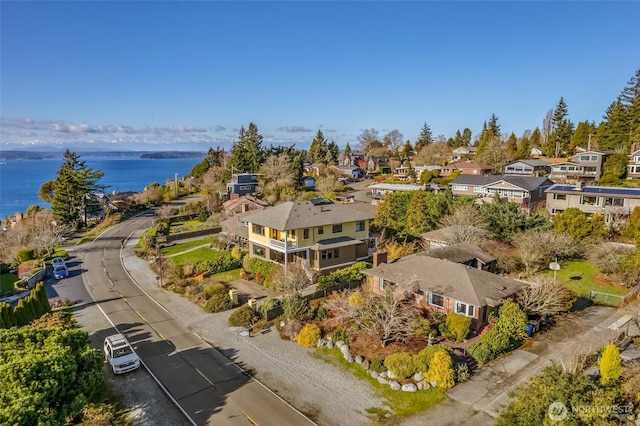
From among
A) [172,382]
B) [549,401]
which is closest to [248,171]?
[172,382]

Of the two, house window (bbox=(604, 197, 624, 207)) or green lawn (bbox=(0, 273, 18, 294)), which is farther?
house window (bbox=(604, 197, 624, 207))

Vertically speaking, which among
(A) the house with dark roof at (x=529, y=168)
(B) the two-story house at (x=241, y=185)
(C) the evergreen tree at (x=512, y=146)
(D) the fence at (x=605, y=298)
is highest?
(C) the evergreen tree at (x=512, y=146)

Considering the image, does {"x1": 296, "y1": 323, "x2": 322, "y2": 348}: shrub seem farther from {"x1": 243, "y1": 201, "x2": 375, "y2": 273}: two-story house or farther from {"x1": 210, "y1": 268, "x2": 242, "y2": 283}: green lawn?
{"x1": 210, "y1": 268, "x2": 242, "y2": 283}: green lawn

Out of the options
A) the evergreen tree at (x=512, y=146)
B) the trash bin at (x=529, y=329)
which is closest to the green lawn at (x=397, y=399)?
the trash bin at (x=529, y=329)

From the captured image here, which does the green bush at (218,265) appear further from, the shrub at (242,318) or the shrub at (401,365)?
the shrub at (401,365)

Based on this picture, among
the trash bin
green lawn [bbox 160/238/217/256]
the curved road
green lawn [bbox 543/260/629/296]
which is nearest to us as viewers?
the curved road

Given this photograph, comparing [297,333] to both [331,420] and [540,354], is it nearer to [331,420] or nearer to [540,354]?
[331,420]

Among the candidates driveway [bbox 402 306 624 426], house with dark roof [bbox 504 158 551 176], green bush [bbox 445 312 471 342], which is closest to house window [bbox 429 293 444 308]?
green bush [bbox 445 312 471 342]
